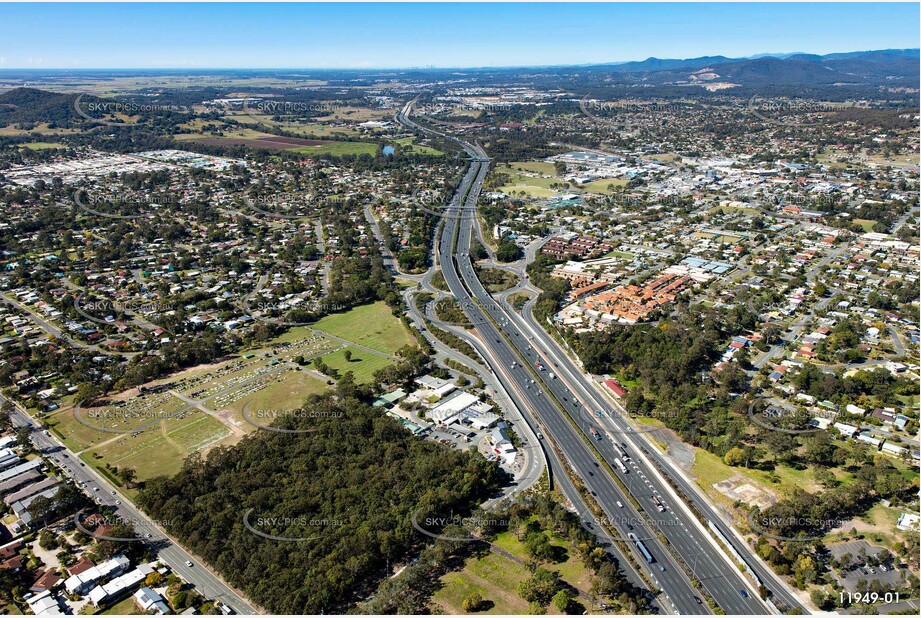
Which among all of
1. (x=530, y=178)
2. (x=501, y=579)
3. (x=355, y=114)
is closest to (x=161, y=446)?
(x=501, y=579)

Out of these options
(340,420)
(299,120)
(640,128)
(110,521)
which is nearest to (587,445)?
(340,420)

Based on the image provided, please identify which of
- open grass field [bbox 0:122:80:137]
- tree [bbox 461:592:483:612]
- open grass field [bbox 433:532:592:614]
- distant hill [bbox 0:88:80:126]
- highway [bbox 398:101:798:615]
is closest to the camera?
tree [bbox 461:592:483:612]

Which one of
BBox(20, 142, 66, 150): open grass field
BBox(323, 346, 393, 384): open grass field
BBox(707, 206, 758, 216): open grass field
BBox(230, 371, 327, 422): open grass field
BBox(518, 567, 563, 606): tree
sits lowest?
BBox(518, 567, 563, 606): tree

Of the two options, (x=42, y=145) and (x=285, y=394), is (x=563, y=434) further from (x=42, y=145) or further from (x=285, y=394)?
(x=42, y=145)

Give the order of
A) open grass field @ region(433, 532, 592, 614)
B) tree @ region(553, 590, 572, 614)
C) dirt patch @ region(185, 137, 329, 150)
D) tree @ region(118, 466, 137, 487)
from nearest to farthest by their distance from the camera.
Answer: tree @ region(553, 590, 572, 614) < open grass field @ region(433, 532, 592, 614) < tree @ region(118, 466, 137, 487) < dirt patch @ region(185, 137, 329, 150)

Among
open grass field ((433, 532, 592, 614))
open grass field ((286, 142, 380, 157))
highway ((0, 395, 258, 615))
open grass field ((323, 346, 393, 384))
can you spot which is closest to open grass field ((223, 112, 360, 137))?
open grass field ((286, 142, 380, 157))

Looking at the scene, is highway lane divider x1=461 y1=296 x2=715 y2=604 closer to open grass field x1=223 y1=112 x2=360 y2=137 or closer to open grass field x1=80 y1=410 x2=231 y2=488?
open grass field x1=80 y1=410 x2=231 y2=488

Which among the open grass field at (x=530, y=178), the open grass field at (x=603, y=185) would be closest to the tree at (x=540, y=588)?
the open grass field at (x=530, y=178)
